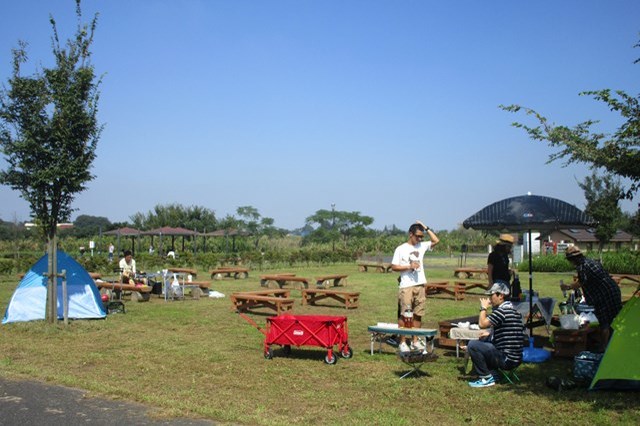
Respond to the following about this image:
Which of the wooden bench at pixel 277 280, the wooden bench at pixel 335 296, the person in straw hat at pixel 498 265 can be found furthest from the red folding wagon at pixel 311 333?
the wooden bench at pixel 277 280

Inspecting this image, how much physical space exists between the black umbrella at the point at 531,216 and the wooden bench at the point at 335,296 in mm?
5779

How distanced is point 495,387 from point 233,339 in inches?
198

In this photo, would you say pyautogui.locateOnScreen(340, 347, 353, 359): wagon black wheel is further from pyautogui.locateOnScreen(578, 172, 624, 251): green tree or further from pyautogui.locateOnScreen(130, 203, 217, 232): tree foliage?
pyautogui.locateOnScreen(130, 203, 217, 232): tree foliage

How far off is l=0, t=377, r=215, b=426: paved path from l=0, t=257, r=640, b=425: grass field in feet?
0.67

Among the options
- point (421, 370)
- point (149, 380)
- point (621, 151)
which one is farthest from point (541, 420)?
point (149, 380)

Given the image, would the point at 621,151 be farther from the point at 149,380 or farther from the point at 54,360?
the point at 54,360

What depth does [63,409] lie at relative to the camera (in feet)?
20.8

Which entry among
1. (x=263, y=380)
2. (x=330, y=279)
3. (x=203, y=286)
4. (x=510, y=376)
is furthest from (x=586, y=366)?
(x=330, y=279)

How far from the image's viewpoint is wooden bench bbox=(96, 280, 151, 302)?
16.0m

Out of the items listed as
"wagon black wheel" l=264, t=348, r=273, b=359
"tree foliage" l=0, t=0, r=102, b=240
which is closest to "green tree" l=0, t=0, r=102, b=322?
"tree foliage" l=0, t=0, r=102, b=240

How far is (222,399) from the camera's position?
670 centimetres

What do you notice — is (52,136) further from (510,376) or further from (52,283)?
(510,376)

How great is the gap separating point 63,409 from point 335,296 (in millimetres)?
9491

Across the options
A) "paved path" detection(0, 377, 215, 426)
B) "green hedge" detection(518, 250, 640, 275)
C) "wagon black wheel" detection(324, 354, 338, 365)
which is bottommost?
"paved path" detection(0, 377, 215, 426)
